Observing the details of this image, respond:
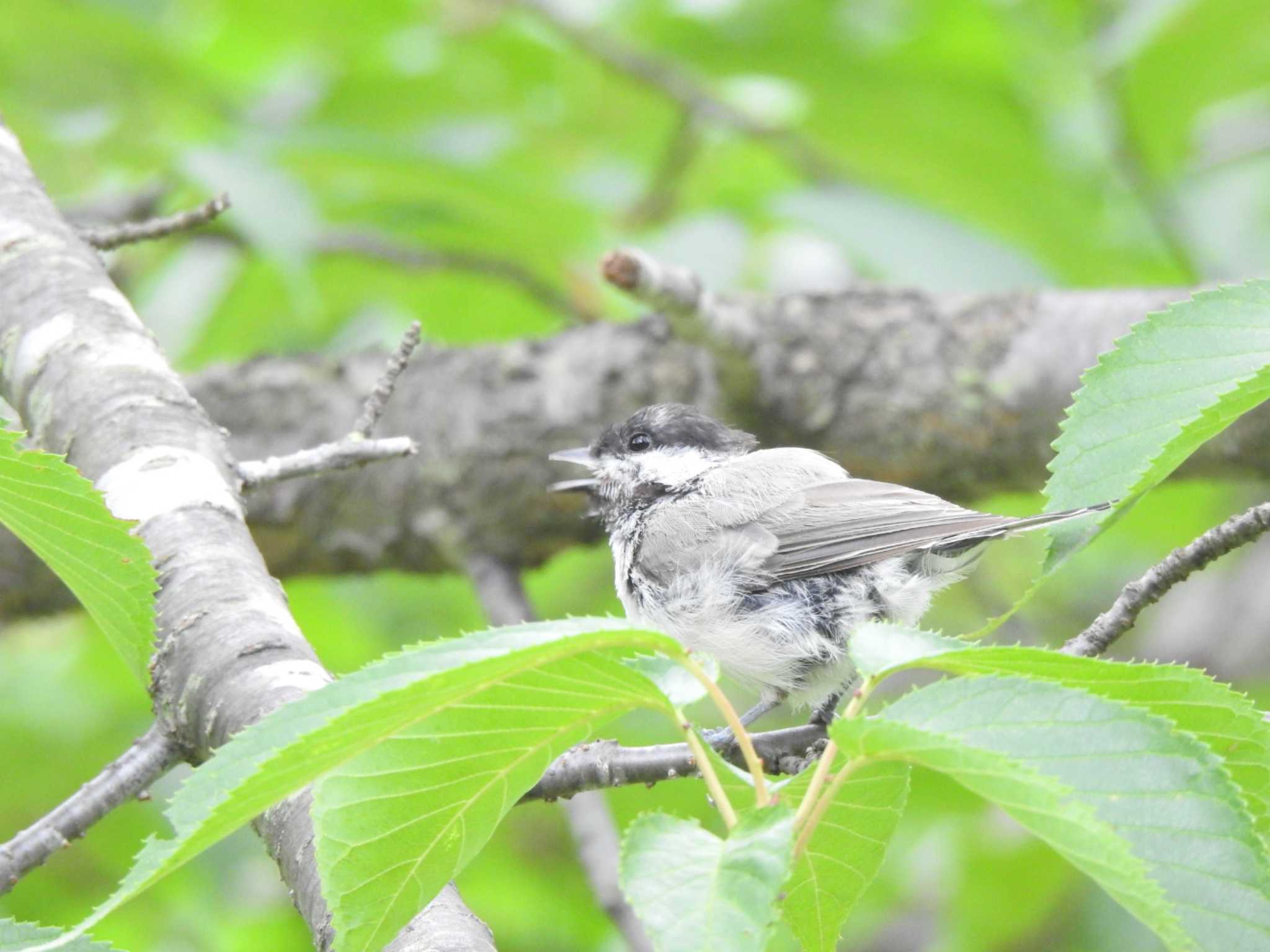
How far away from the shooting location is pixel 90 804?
2160 mm

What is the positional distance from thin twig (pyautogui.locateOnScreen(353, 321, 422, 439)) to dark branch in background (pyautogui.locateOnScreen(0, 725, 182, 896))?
28.0 inches

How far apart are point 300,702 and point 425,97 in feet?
13.1

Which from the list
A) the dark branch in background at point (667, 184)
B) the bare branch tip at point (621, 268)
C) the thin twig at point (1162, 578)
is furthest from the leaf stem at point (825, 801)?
the dark branch in background at point (667, 184)

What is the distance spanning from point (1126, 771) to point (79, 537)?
1419mm

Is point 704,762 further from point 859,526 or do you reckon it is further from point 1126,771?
point 859,526

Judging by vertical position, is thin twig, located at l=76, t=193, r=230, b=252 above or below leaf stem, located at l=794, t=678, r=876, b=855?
above

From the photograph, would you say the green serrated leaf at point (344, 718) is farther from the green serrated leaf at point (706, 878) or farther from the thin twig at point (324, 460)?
the thin twig at point (324, 460)

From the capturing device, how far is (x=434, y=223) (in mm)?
4641

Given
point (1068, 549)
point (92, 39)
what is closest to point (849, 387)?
point (1068, 549)

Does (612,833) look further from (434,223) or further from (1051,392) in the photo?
(434,223)

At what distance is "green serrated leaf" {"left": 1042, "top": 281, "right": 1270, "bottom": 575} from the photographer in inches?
64.5

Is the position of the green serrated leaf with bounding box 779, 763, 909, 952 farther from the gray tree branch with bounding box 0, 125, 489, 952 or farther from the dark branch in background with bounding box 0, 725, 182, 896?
the dark branch in background with bounding box 0, 725, 182, 896

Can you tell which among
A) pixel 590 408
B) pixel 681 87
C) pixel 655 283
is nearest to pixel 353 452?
pixel 655 283

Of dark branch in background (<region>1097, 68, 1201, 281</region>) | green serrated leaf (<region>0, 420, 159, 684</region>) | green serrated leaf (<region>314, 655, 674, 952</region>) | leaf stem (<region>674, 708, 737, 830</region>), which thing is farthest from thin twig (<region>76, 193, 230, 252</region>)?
dark branch in background (<region>1097, 68, 1201, 281</region>)
